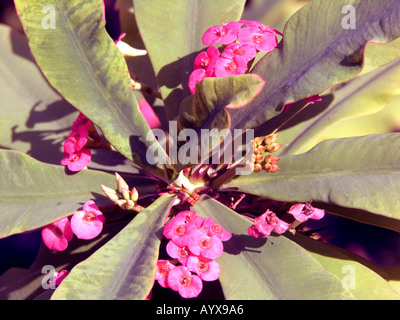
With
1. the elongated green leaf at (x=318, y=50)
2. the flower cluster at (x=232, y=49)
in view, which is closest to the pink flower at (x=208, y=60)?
the flower cluster at (x=232, y=49)

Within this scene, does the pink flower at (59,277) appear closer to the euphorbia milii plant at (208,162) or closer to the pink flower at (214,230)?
the euphorbia milii plant at (208,162)

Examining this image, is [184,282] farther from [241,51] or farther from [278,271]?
[241,51]

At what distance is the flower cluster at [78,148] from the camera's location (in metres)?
1.06

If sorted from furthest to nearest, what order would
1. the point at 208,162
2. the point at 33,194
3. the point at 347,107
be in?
the point at 347,107, the point at 208,162, the point at 33,194

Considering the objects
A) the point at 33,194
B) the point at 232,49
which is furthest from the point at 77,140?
the point at 232,49

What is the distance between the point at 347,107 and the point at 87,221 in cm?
82

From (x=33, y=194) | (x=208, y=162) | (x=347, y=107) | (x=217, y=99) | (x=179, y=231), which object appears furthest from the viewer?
(x=347, y=107)

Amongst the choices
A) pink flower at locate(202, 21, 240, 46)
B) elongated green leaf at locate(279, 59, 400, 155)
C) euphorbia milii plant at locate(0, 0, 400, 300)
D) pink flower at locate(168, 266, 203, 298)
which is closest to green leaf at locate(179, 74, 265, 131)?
euphorbia milii plant at locate(0, 0, 400, 300)

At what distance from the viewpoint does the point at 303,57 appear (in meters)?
0.93

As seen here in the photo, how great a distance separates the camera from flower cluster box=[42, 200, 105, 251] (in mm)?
987

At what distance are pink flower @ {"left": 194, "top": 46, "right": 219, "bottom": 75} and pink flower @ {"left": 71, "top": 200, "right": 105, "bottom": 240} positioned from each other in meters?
0.43

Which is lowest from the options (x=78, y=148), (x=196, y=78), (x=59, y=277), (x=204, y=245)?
(x=59, y=277)

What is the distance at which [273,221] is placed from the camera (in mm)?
884

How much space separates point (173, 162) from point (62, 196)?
0.30 meters
